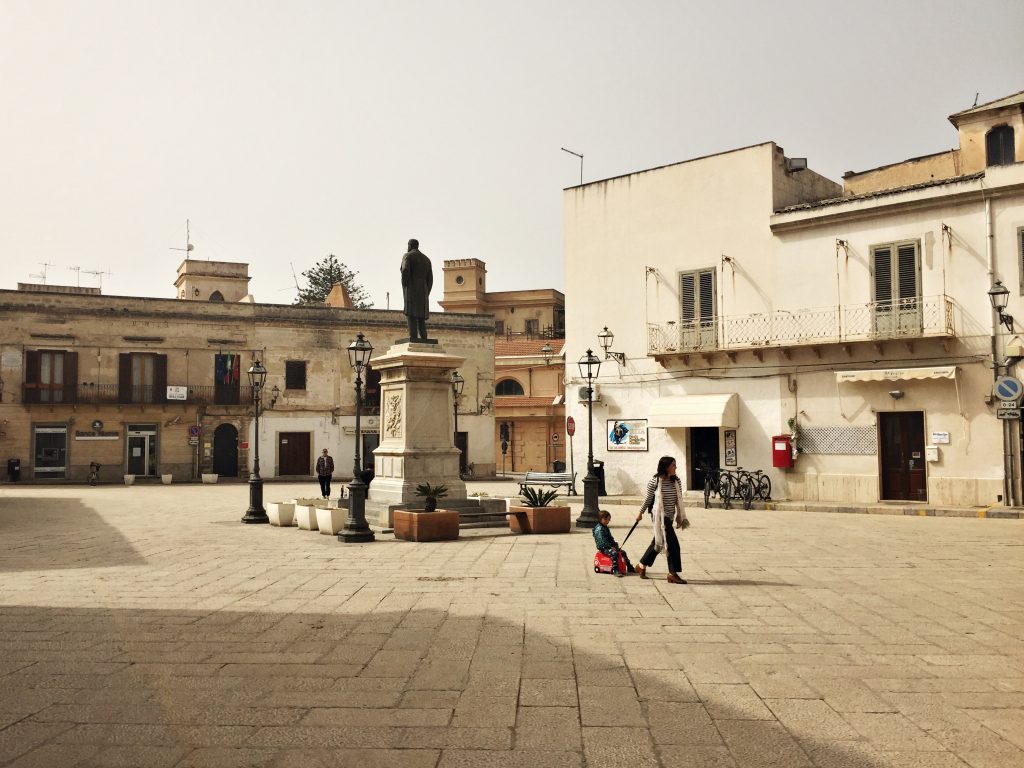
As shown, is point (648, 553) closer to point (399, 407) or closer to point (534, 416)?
point (399, 407)

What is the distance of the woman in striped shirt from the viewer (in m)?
10.1

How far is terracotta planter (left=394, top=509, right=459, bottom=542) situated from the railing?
27835 millimetres

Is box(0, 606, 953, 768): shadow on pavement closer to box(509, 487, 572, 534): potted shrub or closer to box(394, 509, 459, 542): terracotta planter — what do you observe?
box(394, 509, 459, 542): terracotta planter

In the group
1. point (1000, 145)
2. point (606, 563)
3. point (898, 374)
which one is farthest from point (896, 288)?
point (606, 563)

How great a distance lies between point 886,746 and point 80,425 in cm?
3865

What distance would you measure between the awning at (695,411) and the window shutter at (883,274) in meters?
4.47

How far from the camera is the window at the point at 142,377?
127ft

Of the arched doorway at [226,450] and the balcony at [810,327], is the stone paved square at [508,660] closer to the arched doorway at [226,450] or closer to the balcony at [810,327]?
the balcony at [810,327]

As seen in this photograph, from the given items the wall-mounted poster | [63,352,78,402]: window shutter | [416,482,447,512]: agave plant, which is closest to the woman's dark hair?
[416,482,447,512]: agave plant

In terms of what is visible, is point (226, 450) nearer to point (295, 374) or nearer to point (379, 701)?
point (295, 374)

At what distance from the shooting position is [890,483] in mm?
21375

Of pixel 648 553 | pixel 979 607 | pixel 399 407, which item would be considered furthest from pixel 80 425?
pixel 979 607

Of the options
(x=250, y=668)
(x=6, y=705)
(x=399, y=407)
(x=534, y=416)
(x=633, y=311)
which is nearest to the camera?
(x=6, y=705)

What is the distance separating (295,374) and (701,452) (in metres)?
22.3
